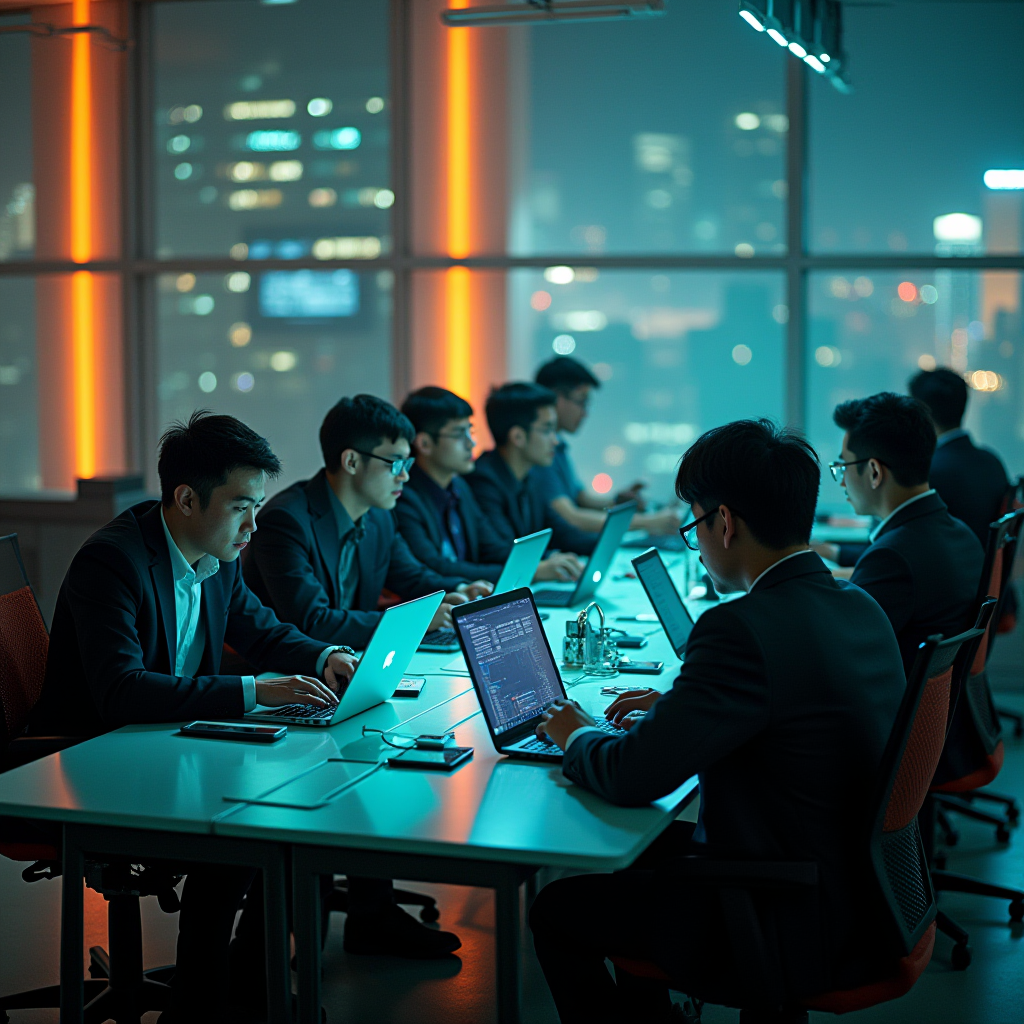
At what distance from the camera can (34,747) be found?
8.12ft

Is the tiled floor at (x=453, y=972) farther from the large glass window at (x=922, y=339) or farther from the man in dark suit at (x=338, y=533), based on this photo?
the large glass window at (x=922, y=339)

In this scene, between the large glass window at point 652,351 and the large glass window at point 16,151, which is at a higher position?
the large glass window at point 16,151

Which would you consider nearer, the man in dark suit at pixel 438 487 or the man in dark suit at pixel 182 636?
the man in dark suit at pixel 182 636

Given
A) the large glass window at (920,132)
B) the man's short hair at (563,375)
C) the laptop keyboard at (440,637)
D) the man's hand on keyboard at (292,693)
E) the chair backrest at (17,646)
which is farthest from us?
the large glass window at (920,132)

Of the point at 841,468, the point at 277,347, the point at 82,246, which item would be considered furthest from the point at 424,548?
the point at 82,246

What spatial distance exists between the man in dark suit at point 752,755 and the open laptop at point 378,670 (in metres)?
0.54

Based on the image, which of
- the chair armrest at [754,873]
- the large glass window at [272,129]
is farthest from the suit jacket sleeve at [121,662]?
the large glass window at [272,129]

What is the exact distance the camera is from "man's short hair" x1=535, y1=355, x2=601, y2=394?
5902 mm

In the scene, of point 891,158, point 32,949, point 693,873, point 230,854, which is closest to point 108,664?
point 230,854

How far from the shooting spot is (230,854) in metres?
1.93

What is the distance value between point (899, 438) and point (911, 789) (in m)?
1.39

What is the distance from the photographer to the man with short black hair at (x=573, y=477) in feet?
18.2

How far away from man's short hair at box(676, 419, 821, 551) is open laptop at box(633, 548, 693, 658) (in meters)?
1.08

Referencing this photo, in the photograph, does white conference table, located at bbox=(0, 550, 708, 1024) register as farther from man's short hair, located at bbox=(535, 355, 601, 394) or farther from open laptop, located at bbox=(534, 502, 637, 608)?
man's short hair, located at bbox=(535, 355, 601, 394)
